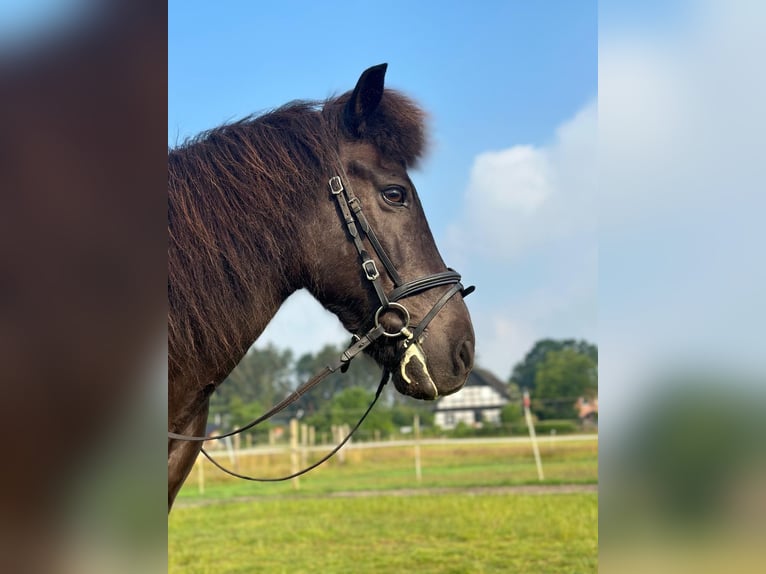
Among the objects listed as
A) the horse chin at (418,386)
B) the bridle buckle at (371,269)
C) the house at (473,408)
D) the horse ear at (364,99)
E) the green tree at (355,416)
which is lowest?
the house at (473,408)

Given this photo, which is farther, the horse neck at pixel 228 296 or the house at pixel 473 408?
the house at pixel 473 408

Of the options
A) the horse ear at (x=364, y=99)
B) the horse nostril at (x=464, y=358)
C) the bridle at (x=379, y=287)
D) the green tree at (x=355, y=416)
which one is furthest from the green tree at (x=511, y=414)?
the horse ear at (x=364, y=99)

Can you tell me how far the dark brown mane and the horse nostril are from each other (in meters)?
0.72

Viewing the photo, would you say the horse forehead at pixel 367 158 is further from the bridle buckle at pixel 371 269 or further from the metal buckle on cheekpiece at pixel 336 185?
the bridle buckle at pixel 371 269

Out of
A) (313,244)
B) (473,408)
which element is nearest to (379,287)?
(313,244)

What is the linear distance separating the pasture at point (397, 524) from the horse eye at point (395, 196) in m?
4.54

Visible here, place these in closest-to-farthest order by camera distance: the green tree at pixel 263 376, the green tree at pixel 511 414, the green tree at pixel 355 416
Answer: the green tree at pixel 355 416, the green tree at pixel 511 414, the green tree at pixel 263 376

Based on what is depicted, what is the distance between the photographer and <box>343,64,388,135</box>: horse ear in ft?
8.27

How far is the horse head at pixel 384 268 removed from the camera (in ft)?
8.07

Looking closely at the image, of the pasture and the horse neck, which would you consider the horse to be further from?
the pasture

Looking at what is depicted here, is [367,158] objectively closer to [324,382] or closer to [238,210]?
[238,210]
